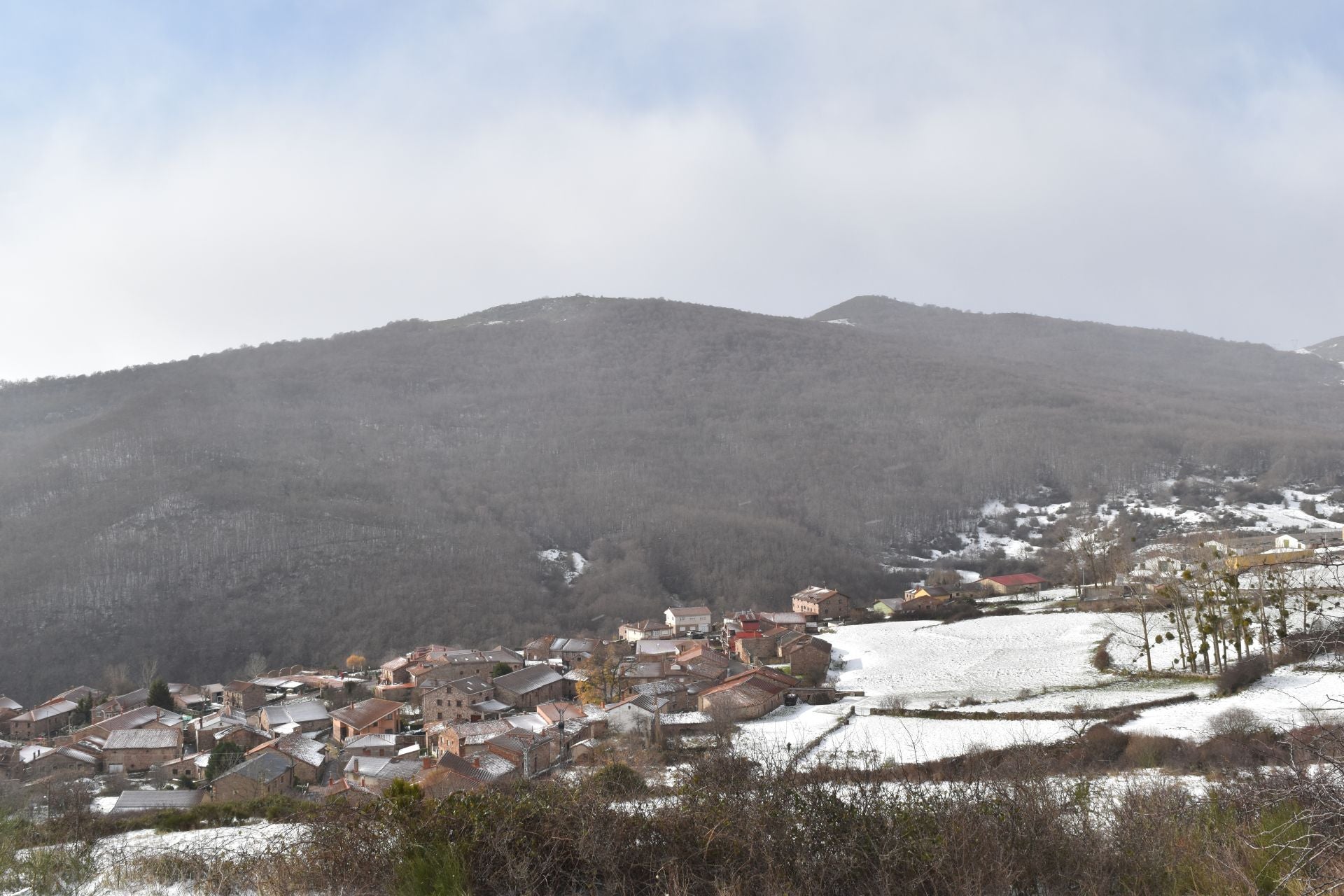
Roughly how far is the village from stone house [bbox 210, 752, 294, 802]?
73 millimetres

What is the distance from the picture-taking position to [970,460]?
397 feet

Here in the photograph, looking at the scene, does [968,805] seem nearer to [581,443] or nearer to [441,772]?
[441,772]

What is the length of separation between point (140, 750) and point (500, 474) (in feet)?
288

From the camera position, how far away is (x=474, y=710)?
112ft

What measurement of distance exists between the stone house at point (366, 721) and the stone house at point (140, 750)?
5782 mm

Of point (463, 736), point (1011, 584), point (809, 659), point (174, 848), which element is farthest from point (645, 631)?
point (174, 848)

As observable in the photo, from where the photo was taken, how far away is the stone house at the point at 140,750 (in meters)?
30.7

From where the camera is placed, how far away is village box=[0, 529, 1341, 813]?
846 inches

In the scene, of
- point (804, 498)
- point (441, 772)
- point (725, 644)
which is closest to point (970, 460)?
point (804, 498)

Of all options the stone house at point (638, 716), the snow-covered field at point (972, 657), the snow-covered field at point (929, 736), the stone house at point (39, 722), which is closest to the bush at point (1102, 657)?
the snow-covered field at point (972, 657)

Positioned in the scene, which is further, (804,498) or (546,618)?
(804,498)

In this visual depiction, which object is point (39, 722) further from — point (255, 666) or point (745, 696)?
point (745, 696)

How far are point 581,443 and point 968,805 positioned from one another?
132 metres

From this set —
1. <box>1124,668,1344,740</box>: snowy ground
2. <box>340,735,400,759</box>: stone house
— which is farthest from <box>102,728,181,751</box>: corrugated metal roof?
<box>1124,668,1344,740</box>: snowy ground
